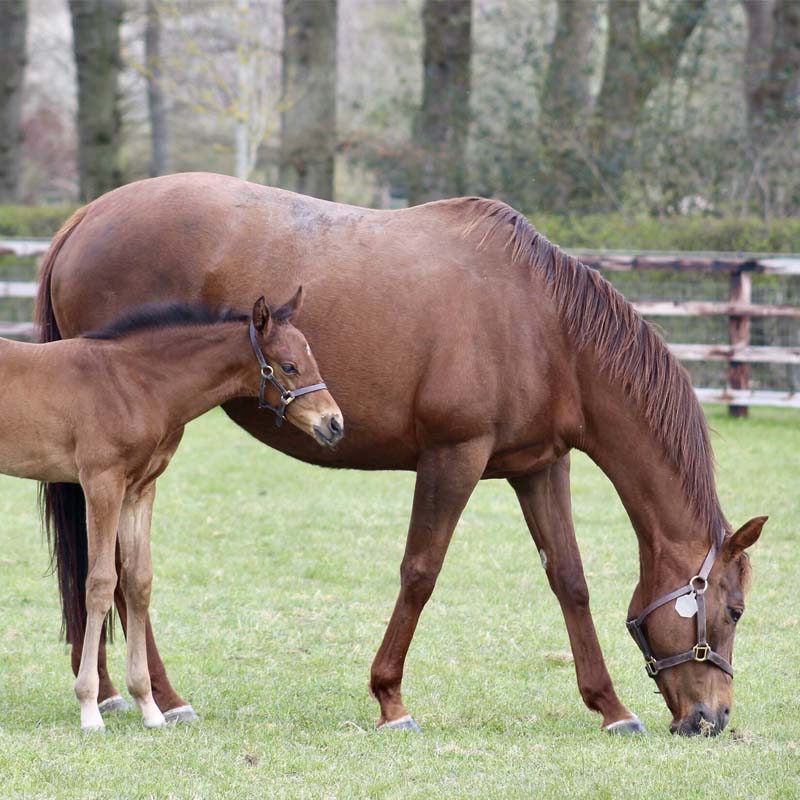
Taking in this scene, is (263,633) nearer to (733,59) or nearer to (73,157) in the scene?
(733,59)

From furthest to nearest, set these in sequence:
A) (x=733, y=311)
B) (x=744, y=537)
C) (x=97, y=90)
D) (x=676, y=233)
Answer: (x=97, y=90), (x=676, y=233), (x=733, y=311), (x=744, y=537)

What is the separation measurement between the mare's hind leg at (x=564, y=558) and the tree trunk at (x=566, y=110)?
11.9 m

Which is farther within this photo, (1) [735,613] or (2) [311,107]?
(2) [311,107]

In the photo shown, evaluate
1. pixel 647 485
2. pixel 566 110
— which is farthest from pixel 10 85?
pixel 647 485

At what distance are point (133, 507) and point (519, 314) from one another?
1.71m

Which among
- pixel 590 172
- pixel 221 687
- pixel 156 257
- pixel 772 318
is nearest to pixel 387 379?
pixel 156 257

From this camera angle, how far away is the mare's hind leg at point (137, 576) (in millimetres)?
4453

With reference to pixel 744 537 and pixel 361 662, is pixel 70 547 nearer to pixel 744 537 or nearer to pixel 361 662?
pixel 361 662

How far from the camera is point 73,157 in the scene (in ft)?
104

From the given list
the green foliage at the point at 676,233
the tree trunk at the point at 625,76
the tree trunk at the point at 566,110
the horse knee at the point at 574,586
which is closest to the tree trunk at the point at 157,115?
the tree trunk at the point at 566,110

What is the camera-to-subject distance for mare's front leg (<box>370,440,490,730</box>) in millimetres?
4570

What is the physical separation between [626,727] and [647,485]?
3.14 feet

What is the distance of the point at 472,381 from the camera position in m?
4.57

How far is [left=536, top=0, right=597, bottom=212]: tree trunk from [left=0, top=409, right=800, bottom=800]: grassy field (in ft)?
24.3
